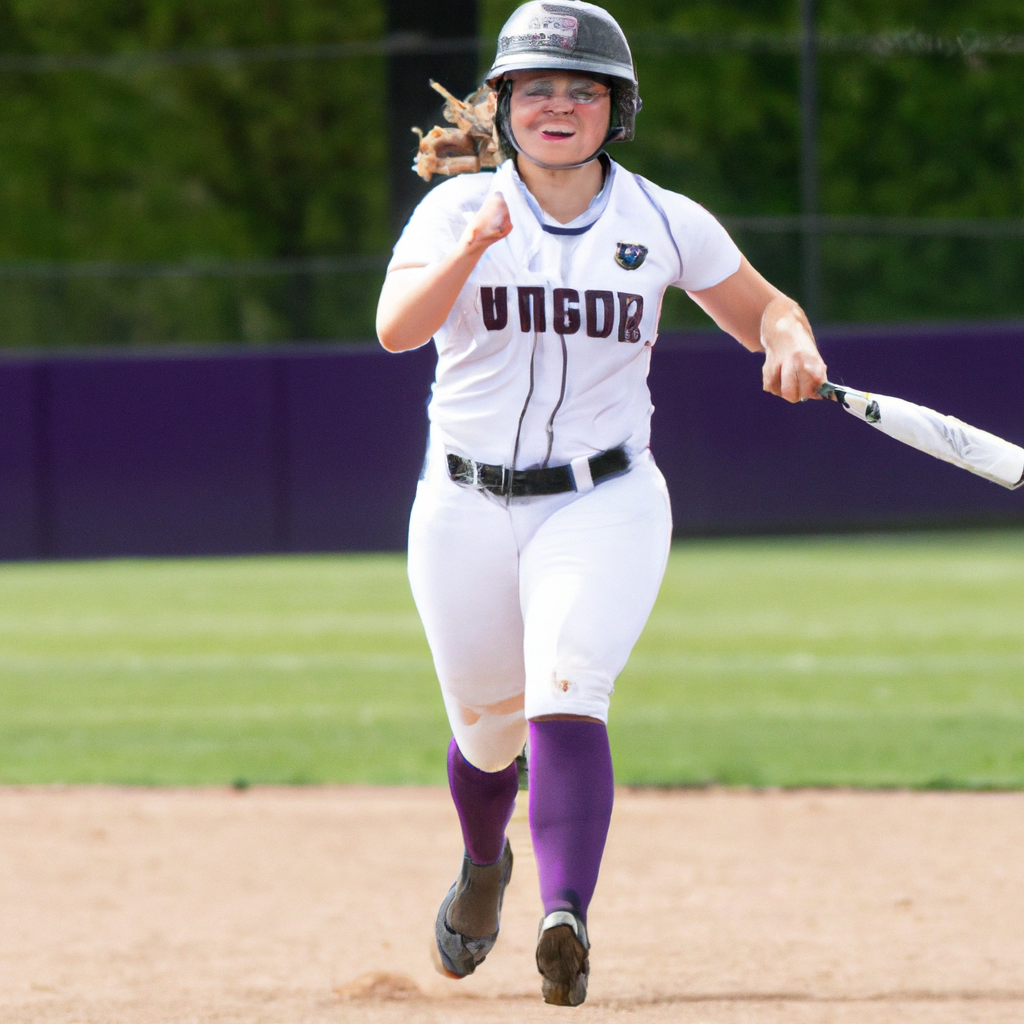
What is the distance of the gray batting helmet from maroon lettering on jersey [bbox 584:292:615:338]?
0.28 m

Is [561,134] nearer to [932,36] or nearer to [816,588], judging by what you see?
[816,588]

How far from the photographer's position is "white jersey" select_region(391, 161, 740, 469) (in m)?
3.27

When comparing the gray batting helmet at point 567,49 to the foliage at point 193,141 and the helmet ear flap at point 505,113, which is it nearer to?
the helmet ear flap at point 505,113

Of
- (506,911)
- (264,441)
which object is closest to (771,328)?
(506,911)

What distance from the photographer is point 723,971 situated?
13.7 ft

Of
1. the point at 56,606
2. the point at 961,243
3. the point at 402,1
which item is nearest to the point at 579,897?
the point at 56,606

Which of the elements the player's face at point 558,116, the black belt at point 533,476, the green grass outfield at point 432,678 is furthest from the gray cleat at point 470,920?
the green grass outfield at point 432,678

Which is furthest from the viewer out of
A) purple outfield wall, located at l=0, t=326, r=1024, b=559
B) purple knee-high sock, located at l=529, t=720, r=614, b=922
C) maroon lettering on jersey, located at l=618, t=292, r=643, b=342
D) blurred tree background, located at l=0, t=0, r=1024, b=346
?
blurred tree background, located at l=0, t=0, r=1024, b=346

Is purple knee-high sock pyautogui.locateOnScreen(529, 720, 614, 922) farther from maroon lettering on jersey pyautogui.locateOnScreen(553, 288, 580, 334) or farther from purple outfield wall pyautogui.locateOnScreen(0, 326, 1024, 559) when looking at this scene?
purple outfield wall pyautogui.locateOnScreen(0, 326, 1024, 559)

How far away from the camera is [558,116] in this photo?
327 centimetres

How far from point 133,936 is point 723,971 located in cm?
159

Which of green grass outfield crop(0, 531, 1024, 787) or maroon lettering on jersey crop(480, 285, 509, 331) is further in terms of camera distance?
green grass outfield crop(0, 531, 1024, 787)

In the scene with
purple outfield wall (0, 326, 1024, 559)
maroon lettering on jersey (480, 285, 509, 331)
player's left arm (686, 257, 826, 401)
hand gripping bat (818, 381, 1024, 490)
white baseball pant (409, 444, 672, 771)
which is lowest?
purple outfield wall (0, 326, 1024, 559)

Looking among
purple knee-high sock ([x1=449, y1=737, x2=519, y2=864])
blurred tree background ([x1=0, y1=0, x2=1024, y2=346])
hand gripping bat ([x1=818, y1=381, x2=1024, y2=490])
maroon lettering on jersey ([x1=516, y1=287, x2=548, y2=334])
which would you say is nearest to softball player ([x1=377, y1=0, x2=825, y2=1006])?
maroon lettering on jersey ([x1=516, y1=287, x2=548, y2=334])
